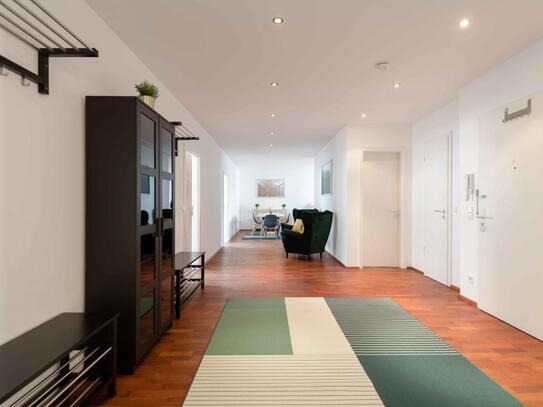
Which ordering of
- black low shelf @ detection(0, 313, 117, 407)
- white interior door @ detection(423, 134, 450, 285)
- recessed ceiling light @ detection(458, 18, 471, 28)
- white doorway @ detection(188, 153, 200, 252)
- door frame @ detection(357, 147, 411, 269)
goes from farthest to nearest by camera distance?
door frame @ detection(357, 147, 411, 269) < white doorway @ detection(188, 153, 200, 252) < white interior door @ detection(423, 134, 450, 285) < recessed ceiling light @ detection(458, 18, 471, 28) < black low shelf @ detection(0, 313, 117, 407)

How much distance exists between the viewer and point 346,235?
5895mm

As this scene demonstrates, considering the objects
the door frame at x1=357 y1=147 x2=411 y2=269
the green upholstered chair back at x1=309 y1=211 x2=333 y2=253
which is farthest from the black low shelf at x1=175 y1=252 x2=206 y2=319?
the door frame at x1=357 y1=147 x2=411 y2=269

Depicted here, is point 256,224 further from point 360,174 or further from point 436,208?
point 436,208

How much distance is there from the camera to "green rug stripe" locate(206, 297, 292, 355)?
2.58 meters

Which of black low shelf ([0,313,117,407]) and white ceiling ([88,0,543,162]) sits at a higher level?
white ceiling ([88,0,543,162])

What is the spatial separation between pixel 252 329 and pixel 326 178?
5.46 meters

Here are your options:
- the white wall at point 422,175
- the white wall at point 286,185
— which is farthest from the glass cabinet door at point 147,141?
the white wall at point 286,185

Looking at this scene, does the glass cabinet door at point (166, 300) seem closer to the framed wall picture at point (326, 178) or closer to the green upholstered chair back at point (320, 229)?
the green upholstered chair back at point (320, 229)

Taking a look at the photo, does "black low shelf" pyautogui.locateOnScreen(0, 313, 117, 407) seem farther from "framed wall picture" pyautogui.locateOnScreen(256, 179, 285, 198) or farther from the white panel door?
"framed wall picture" pyautogui.locateOnScreen(256, 179, 285, 198)

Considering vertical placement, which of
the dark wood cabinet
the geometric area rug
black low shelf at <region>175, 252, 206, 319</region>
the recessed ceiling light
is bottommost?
the geometric area rug

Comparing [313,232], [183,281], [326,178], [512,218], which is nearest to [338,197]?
[313,232]

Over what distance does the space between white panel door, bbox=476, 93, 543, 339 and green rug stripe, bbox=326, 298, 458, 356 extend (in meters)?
0.87

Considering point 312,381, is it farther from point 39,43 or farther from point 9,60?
point 39,43

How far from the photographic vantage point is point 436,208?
491 cm
